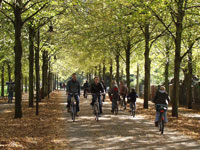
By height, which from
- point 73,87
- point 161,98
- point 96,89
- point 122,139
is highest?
point 73,87

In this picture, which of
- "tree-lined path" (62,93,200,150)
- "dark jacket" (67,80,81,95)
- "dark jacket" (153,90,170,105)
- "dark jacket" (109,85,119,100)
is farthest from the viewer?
"dark jacket" (109,85,119,100)

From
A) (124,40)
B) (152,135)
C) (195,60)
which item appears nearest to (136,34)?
(124,40)

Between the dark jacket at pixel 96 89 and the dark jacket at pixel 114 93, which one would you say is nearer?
the dark jacket at pixel 96 89

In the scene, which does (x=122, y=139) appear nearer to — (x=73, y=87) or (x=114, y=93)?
(x=73, y=87)

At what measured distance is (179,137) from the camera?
10242 millimetres

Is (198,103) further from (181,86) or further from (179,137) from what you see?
(179,137)

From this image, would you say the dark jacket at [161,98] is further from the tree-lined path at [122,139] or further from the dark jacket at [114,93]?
the dark jacket at [114,93]

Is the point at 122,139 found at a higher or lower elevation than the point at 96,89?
lower

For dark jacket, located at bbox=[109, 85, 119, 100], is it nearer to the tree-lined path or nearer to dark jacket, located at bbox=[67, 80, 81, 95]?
dark jacket, located at bbox=[67, 80, 81, 95]

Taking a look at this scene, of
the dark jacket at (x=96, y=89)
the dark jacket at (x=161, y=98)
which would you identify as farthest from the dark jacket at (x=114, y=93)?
the dark jacket at (x=161, y=98)

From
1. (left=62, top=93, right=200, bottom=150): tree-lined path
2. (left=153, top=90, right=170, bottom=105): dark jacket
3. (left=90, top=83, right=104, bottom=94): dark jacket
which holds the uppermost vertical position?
(left=90, top=83, right=104, bottom=94): dark jacket

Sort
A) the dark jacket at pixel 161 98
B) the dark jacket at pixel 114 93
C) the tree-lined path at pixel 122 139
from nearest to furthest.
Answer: the tree-lined path at pixel 122 139 → the dark jacket at pixel 161 98 → the dark jacket at pixel 114 93

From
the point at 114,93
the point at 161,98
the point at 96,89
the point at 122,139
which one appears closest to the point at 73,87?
the point at 96,89

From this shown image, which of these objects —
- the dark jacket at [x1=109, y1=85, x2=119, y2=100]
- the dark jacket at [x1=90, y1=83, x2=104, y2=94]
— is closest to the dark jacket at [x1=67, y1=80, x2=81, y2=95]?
the dark jacket at [x1=90, y1=83, x2=104, y2=94]
